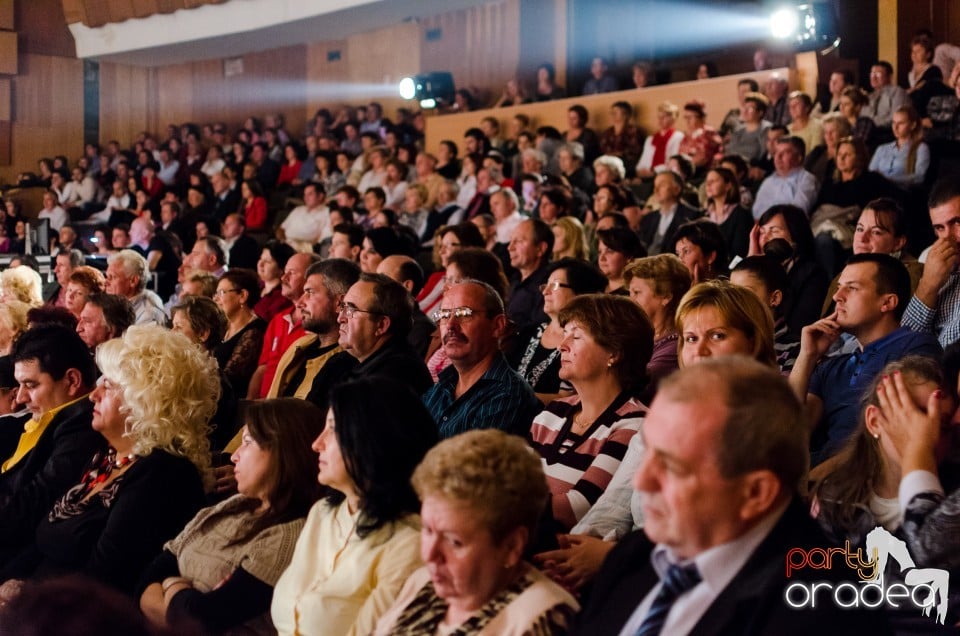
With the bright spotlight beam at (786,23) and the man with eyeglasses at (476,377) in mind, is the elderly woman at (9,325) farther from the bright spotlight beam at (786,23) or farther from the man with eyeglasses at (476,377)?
the bright spotlight beam at (786,23)

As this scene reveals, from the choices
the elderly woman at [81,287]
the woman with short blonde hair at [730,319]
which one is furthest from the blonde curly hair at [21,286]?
the woman with short blonde hair at [730,319]

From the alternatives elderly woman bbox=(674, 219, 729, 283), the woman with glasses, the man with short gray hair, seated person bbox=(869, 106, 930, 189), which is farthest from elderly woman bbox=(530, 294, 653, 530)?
seated person bbox=(869, 106, 930, 189)

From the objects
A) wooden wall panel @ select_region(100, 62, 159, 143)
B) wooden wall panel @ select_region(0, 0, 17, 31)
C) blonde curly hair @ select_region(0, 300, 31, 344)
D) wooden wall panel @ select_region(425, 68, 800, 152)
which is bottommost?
blonde curly hair @ select_region(0, 300, 31, 344)

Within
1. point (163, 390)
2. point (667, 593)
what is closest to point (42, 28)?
point (163, 390)

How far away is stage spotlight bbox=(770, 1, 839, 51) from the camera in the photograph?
723 centimetres

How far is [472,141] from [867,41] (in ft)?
10.2

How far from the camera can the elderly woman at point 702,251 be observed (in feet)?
12.2

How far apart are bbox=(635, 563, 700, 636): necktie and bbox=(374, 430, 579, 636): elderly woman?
0.66 feet

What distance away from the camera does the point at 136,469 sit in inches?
97.7

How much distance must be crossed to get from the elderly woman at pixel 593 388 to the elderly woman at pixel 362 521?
1.39 feet

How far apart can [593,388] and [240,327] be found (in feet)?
7.31

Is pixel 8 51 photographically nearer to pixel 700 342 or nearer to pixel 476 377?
pixel 476 377

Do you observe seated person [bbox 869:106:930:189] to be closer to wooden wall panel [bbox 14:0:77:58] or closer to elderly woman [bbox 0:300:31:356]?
elderly woman [bbox 0:300:31:356]

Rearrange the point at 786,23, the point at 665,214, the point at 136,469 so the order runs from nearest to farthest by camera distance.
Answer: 1. the point at 136,469
2. the point at 665,214
3. the point at 786,23
